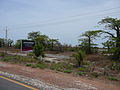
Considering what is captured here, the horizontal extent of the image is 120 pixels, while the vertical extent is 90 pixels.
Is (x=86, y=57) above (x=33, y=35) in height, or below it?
below

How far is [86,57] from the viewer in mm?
19844

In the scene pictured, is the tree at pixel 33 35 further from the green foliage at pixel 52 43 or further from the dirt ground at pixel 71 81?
the dirt ground at pixel 71 81

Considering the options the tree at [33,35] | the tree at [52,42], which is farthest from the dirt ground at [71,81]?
the tree at [33,35]

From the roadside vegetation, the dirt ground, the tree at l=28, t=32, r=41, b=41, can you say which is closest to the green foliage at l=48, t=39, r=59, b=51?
the roadside vegetation

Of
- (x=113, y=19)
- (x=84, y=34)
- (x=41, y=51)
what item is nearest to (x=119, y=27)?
(x=113, y=19)

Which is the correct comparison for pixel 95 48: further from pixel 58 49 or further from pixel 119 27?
pixel 58 49

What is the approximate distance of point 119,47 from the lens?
14336mm

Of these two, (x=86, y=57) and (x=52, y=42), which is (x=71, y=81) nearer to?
(x=86, y=57)

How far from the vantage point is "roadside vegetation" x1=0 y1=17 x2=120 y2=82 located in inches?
401

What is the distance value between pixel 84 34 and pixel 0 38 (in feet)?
147

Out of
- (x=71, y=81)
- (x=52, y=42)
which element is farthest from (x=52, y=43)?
(x=71, y=81)

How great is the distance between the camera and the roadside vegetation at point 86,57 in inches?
401

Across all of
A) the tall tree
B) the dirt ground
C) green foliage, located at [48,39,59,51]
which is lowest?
the dirt ground

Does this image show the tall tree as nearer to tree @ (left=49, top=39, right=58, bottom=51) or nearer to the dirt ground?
tree @ (left=49, top=39, right=58, bottom=51)
